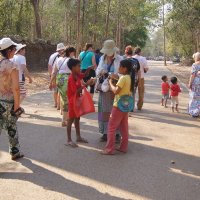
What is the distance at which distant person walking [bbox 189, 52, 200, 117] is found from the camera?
1065 centimetres

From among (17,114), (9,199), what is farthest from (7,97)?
(9,199)

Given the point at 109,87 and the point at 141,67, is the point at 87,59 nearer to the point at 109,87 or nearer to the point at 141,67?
the point at 141,67

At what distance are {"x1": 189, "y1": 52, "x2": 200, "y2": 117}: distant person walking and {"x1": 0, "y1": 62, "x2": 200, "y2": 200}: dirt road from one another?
4.42 feet

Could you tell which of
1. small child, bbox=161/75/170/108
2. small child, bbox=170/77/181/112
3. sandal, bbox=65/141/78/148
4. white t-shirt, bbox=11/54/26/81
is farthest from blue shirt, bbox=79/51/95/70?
sandal, bbox=65/141/78/148

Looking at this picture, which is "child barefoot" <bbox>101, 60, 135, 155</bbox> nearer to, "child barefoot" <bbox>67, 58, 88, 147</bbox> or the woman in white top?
"child barefoot" <bbox>67, 58, 88, 147</bbox>

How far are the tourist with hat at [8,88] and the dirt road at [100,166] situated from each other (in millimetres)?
684

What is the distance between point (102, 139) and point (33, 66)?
2206cm

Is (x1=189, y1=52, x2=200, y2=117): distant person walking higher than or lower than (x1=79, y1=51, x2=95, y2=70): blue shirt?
lower

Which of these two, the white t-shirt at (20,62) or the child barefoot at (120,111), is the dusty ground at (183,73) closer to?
the white t-shirt at (20,62)

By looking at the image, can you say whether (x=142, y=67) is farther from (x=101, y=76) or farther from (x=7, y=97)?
(x=7, y=97)

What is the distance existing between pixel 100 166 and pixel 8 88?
5.76 feet

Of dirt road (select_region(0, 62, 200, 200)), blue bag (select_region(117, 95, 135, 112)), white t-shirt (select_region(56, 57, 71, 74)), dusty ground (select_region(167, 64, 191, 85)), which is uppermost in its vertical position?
white t-shirt (select_region(56, 57, 71, 74))

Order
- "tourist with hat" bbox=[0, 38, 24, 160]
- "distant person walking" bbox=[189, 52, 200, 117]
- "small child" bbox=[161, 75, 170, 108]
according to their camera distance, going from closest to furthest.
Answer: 1. "tourist with hat" bbox=[0, 38, 24, 160]
2. "distant person walking" bbox=[189, 52, 200, 117]
3. "small child" bbox=[161, 75, 170, 108]

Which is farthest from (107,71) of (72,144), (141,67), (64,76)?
(141,67)
